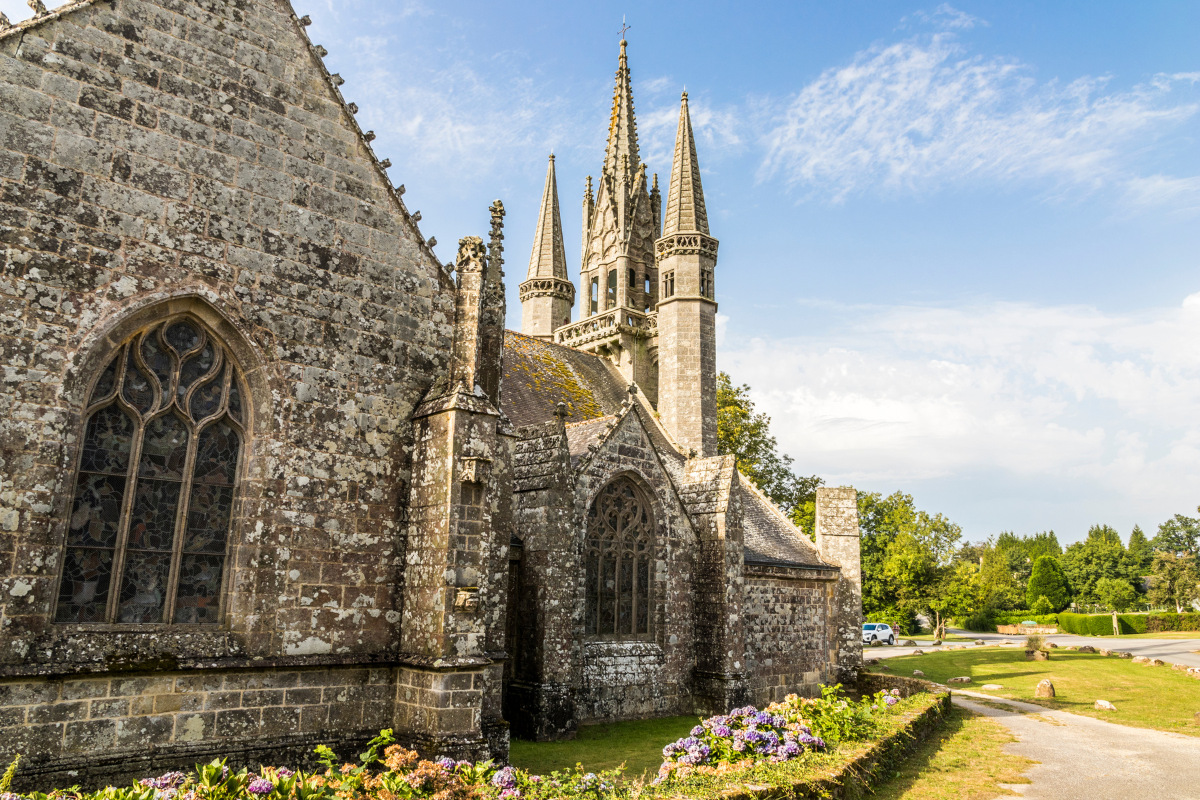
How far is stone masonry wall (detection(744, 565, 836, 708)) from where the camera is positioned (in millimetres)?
17797

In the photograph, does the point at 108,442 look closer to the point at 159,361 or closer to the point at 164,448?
the point at 164,448

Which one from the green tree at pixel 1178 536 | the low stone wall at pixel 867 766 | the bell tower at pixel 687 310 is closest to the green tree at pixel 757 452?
the bell tower at pixel 687 310

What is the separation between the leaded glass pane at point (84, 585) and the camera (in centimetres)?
752

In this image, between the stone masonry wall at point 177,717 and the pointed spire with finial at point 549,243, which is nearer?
the stone masonry wall at point 177,717

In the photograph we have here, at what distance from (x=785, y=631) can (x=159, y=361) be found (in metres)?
15.1

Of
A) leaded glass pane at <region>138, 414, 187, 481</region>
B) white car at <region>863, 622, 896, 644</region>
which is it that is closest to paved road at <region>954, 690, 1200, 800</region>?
leaded glass pane at <region>138, 414, 187, 481</region>

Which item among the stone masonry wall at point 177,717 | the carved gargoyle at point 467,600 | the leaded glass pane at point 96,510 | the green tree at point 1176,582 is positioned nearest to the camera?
the stone masonry wall at point 177,717

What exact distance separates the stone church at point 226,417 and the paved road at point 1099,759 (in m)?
7.21

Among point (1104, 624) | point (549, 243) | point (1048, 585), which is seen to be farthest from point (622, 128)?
point (1048, 585)

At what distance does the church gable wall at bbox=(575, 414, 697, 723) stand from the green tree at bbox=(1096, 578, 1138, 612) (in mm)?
70743

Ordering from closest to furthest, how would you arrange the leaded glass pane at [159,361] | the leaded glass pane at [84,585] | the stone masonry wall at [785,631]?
the leaded glass pane at [84,585] → the leaded glass pane at [159,361] → the stone masonry wall at [785,631]

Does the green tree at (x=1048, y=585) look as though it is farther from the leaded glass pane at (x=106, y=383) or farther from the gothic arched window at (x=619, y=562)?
the leaded glass pane at (x=106, y=383)

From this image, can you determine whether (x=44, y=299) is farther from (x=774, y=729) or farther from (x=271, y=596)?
(x=774, y=729)

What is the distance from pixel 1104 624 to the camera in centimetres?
5378
